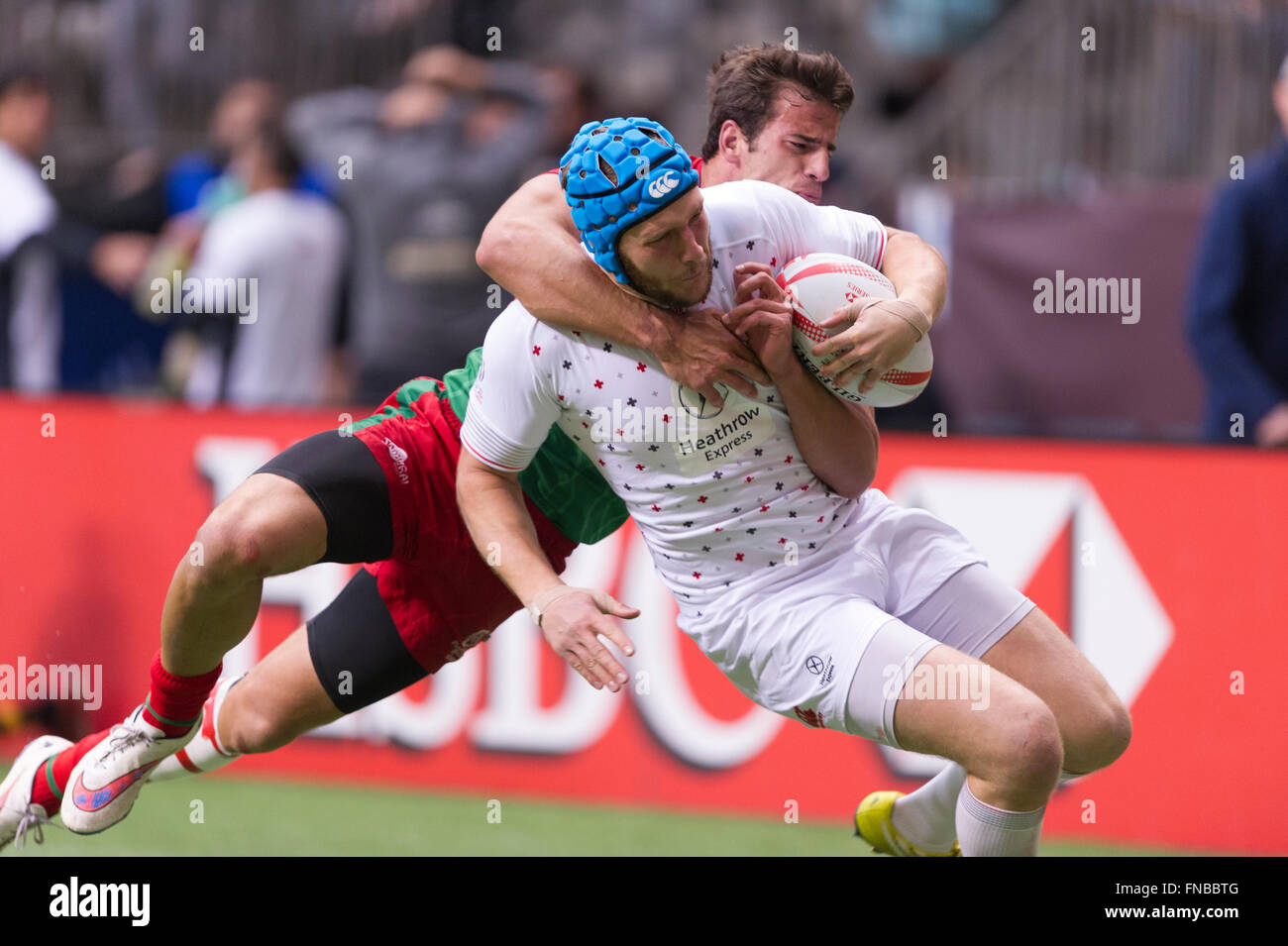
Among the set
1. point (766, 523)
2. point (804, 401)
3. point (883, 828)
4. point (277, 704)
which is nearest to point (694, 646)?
point (883, 828)

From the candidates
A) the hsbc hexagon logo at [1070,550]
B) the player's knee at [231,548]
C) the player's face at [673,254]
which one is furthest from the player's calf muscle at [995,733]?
the hsbc hexagon logo at [1070,550]

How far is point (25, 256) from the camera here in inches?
432

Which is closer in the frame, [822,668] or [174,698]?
[822,668]

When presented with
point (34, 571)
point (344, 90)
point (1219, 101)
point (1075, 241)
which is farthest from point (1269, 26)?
point (34, 571)

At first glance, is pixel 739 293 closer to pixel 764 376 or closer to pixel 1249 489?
pixel 764 376

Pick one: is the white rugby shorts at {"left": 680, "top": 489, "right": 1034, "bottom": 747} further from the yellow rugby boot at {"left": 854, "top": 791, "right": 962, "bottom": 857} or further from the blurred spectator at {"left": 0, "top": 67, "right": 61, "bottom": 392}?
the blurred spectator at {"left": 0, "top": 67, "right": 61, "bottom": 392}

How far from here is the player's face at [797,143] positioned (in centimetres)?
A: 463

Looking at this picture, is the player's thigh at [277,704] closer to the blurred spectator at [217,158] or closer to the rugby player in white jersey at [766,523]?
the rugby player in white jersey at [766,523]

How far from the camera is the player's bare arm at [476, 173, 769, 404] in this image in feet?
13.9

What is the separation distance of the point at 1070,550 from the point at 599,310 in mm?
3812

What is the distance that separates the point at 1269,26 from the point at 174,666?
7.95m

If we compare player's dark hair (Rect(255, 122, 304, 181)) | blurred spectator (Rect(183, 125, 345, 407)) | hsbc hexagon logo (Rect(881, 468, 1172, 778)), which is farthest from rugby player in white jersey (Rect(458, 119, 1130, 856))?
player's dark hair (Rect(255, 122, 304, 181))

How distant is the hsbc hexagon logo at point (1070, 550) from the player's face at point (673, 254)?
3.36 metres

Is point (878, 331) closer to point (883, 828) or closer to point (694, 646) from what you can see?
Answer: point (883, 828)
